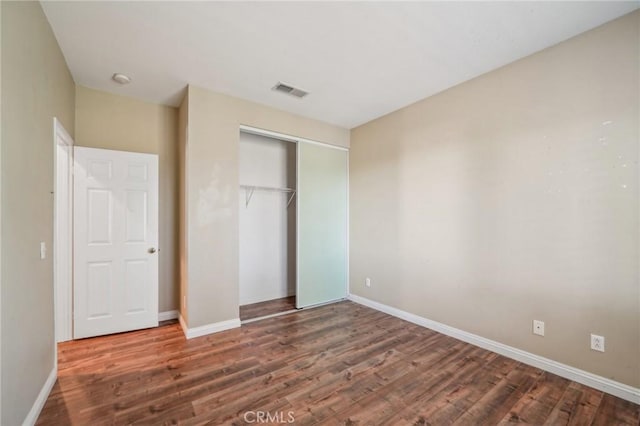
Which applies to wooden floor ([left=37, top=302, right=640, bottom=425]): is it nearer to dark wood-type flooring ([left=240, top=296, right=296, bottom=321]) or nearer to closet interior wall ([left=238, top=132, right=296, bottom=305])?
dark wood-type flooring ([left=240, top=296, right=296, bottom=321])

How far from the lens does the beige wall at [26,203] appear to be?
1.46 meters

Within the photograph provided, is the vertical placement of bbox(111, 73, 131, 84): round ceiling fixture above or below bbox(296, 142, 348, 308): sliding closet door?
above

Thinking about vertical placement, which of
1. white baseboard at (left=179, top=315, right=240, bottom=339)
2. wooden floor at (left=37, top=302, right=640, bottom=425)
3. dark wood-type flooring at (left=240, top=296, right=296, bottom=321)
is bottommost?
dark wood-type flooring at (left=240, top=296, right=296, bottom=321)

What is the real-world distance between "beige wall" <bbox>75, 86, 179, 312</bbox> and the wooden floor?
86cm

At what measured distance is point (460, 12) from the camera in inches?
77.9

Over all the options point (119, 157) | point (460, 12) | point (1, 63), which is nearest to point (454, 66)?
point (460, 12)

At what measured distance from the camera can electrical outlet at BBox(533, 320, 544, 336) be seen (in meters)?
2.38

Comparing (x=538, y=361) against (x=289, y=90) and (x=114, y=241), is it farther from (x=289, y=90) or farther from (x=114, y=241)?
(x=114, y=241)

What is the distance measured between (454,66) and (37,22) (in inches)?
131

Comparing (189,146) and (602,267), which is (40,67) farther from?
(602,267)

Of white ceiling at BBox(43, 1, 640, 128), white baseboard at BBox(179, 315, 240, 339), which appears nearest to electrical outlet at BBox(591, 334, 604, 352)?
white ceiling at BBox(43, 1, 640, 128)

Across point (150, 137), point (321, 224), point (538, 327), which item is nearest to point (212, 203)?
point (150, 137)

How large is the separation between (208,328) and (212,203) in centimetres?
141

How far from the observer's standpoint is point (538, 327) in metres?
2.40
